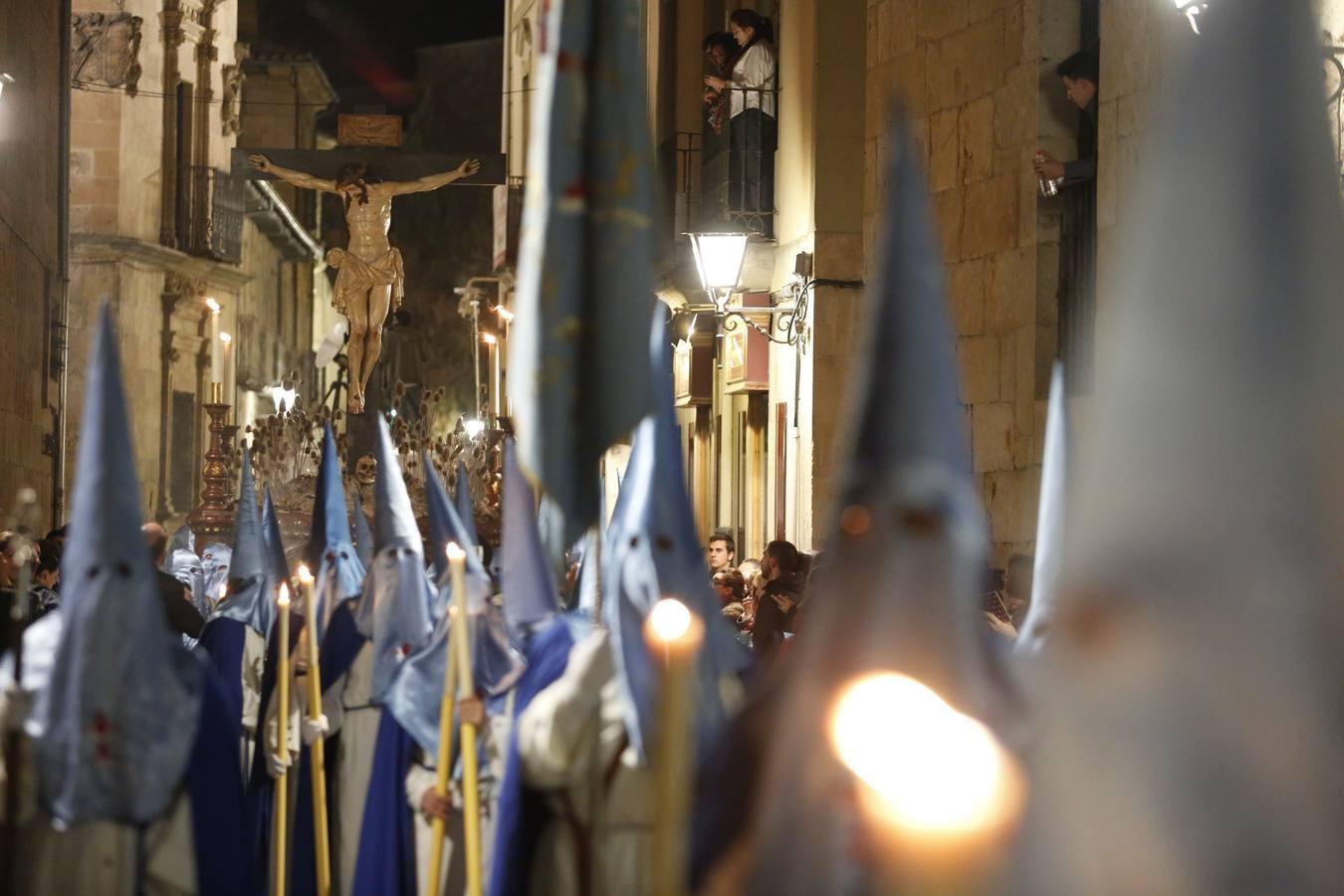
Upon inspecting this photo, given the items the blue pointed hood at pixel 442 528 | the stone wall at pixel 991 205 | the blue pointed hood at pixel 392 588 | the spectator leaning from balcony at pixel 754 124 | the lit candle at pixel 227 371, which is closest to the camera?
the blue pointed hood at pixel 442 528

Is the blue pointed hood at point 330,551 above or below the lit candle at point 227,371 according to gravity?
below

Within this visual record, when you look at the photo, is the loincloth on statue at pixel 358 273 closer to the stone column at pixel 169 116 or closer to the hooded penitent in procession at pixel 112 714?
the stone column at pixel 169 116

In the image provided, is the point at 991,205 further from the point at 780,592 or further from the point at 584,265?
the point at 584,265

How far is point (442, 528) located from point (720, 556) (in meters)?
4.49

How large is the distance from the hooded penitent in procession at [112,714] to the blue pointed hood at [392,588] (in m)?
2.12

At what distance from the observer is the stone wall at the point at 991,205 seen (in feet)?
36.7

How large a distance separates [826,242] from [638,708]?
1118cm

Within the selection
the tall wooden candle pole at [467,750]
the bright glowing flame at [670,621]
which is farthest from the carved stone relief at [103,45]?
the bright glowing flame at [670,621]

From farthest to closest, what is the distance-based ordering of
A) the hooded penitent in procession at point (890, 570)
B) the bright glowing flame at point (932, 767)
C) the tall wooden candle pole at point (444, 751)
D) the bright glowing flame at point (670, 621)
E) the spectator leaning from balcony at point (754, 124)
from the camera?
the spectator leaning from balcony at point (754, 124), the tall wooden candle pole at point (444, 751), the bright glowing flame at point (670, 621), the hooded penitent in procession at point (890, 570), the bright glowing flame at point (932, 767)

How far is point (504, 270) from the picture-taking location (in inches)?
1366

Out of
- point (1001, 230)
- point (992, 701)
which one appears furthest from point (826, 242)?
point (992, 701)

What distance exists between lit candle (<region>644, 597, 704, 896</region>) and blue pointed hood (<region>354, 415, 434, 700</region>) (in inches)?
155

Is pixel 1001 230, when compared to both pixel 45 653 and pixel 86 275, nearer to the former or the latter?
pixel 45 653

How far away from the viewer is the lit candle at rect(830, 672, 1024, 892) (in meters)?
2.58
